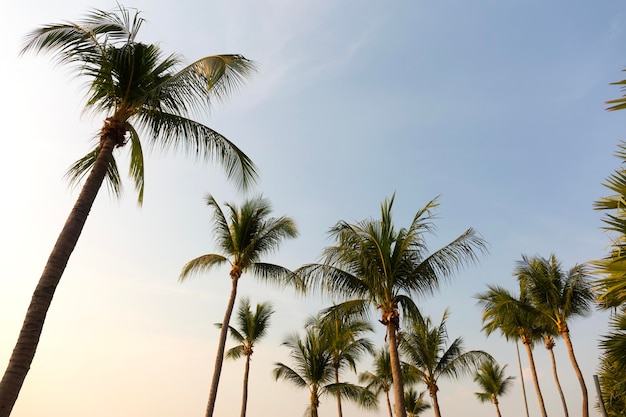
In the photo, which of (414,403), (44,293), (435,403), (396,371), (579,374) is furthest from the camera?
(414,403)

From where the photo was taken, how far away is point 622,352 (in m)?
10.8

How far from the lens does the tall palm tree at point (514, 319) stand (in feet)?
72.7

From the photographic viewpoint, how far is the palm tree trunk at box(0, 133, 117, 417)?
4.94 m

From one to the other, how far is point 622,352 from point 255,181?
32.5 feet

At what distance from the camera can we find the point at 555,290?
2052cm

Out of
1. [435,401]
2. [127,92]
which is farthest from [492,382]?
[127,92]

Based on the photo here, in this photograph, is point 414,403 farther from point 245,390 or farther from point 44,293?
point 44,293

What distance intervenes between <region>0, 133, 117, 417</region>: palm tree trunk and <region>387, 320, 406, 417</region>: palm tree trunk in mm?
8330

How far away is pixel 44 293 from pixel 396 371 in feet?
29.2

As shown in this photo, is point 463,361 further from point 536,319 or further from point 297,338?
point 297,338

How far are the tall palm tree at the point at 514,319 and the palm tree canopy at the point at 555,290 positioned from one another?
93 cm

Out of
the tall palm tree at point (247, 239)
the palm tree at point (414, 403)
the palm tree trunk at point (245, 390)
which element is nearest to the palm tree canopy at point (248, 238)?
the tall palm tree at point (247, 239)

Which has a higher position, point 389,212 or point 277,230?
point 277,230

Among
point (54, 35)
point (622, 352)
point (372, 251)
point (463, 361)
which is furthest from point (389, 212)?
point (463, 361)
